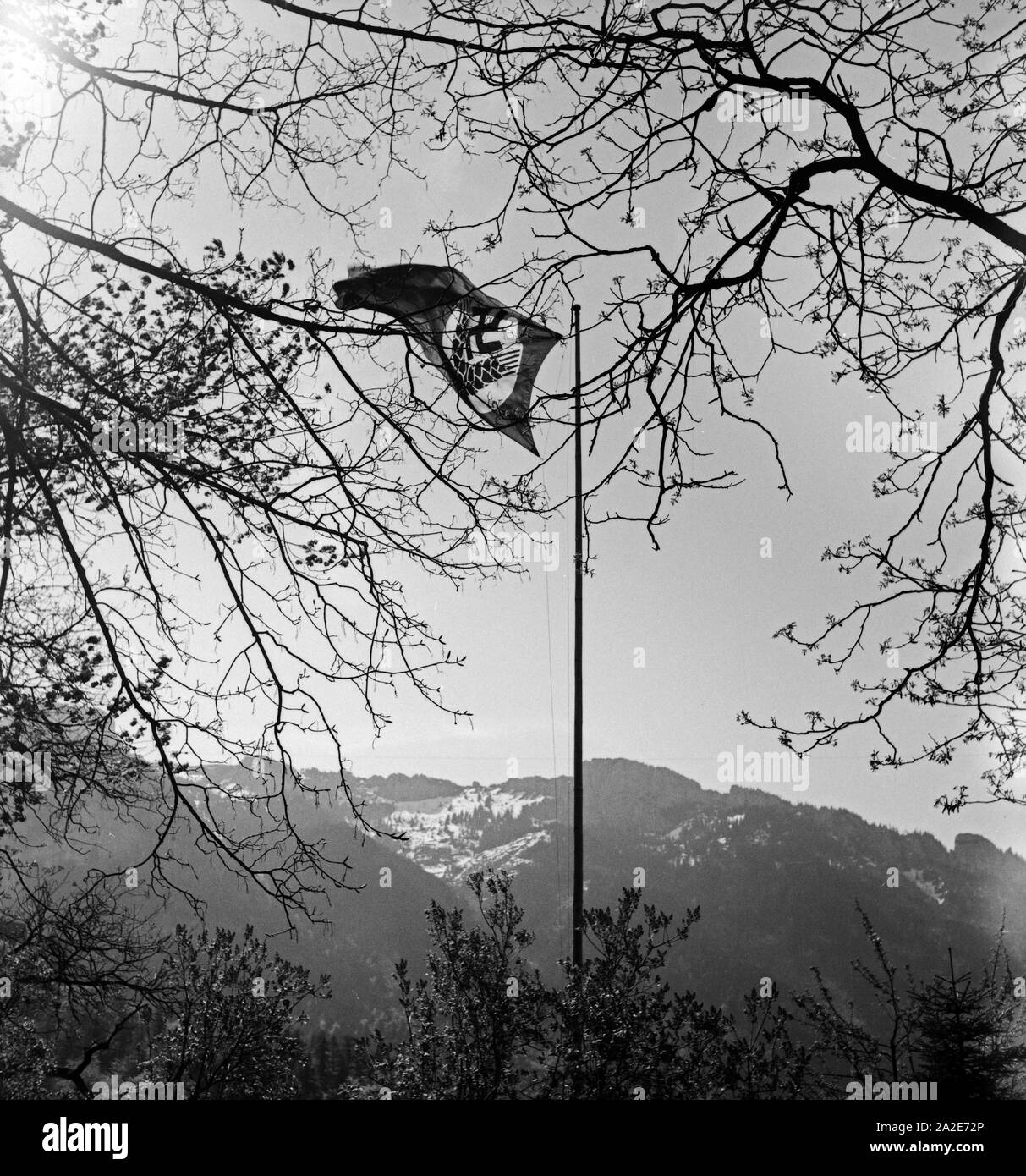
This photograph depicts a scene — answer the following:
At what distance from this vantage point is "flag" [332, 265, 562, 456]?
4320 millimetres

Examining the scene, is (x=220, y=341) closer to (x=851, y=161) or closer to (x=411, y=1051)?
(x=851, y=161)

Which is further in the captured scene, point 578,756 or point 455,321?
point 578,756

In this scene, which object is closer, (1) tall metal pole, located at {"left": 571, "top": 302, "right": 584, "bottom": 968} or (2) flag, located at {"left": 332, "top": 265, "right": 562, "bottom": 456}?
(2) flag, located at {"left": 332, "top": 265, "right": 562, "bottom": 456}

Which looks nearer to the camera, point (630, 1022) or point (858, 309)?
point (858, 309)

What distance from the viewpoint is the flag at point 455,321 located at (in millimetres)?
4320

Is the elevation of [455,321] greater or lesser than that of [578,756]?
greater

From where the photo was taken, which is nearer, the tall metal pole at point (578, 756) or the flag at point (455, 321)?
the flag at point (455, 321)

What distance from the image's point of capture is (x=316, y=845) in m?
4.86

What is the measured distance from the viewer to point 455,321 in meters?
5.16
